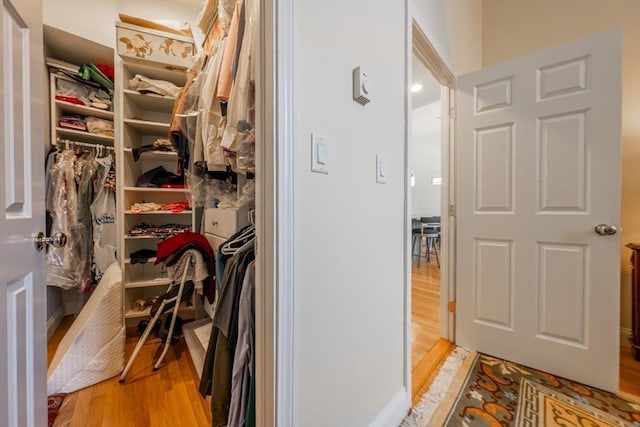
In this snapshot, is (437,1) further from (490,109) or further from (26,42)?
(26,42)

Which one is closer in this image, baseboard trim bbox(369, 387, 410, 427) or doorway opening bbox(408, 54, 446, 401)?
baseboard trim bbox(369, 387, 410, 427)

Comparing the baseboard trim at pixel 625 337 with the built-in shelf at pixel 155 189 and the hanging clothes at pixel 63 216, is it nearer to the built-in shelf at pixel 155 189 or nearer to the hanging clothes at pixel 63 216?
the built-in shelf at pixel 155 189

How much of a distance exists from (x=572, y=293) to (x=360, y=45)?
1758 mm

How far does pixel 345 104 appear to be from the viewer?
898mm

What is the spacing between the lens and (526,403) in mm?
1293

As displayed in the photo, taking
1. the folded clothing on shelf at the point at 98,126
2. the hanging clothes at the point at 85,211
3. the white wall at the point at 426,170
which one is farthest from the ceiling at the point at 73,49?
the white wall at the point at 426,170

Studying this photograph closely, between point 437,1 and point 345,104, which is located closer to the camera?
point 345,104

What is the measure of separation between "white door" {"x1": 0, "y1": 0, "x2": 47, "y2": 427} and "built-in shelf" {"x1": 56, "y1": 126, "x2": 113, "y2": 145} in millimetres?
1606

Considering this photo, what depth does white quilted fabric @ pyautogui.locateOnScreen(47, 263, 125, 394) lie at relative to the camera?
1396 mm

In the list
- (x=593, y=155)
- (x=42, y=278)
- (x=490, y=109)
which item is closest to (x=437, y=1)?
(x=490, y=109)

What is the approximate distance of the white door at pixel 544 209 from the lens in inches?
53.7

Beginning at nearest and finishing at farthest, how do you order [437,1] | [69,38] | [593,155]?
[593,155]
[437,1]
[69,38]

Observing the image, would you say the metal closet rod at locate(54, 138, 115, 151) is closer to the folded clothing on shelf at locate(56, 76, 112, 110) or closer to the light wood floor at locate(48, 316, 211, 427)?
the folded clothing on shelf at locate(56, 76, 112, 110)

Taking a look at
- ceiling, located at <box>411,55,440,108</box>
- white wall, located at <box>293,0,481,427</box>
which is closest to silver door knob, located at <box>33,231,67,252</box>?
white wall, located at <box>293,0,481,427</box>
